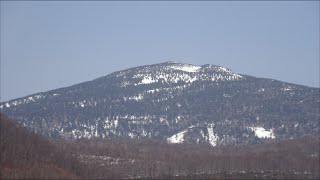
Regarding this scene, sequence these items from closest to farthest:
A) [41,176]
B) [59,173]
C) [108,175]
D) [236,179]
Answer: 1. [41,176]
2. [59,173]
3. [236,179]
4. [108,175]

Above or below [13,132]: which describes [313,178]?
below

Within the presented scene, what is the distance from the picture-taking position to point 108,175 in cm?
18738

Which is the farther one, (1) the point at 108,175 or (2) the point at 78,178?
(1) the point at 108,175

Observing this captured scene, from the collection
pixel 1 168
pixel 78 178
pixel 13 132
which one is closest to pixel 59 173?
pixel 78 178

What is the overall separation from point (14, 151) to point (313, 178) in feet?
276

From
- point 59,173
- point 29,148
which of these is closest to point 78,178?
point 59,173

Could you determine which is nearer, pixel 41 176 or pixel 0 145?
pixel 41 176

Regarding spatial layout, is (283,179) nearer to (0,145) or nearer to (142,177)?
(142,177)

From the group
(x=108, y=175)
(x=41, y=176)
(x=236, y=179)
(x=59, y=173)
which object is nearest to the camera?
(x=41, y=176)

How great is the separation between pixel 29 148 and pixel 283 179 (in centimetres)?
7311

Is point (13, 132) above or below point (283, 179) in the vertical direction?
above

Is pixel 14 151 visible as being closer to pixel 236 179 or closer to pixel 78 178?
pixel 78 178

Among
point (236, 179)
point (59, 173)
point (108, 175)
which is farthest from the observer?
point (108, 175)

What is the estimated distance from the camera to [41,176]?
495ft
